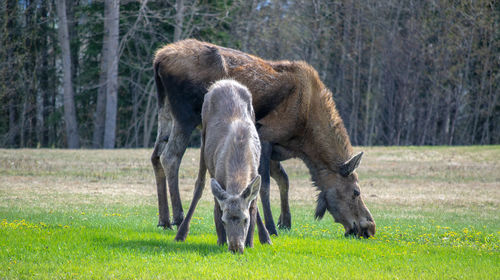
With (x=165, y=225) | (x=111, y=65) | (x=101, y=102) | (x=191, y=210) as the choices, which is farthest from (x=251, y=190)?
(x=101, y=102)

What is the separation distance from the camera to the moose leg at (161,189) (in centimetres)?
1144

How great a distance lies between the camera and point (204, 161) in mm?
10148

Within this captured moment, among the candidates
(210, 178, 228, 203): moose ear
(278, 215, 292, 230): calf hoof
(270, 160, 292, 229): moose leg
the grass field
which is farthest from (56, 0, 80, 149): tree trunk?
(210, 178, 228, 203): moose ear

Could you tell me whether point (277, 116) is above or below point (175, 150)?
above

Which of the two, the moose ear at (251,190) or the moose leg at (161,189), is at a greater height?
the moose ear at (251,190)

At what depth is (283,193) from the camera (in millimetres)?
12656

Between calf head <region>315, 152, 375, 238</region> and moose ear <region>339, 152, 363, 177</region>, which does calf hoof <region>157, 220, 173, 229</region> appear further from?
moose ear <region>339, 152, 363, 177</region>

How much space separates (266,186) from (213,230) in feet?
4.18

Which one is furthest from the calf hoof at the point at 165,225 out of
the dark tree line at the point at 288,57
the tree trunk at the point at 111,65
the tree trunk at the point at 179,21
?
the tree trunk at the point at 179,21

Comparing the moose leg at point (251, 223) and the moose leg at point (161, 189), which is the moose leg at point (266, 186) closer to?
→ the moose leg at point (161, 189)

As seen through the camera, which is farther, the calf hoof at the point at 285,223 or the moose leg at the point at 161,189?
the calf hoof at the point at 285,223

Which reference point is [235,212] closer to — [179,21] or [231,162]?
[231,162]

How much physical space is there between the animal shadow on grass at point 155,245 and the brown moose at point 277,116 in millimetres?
1828

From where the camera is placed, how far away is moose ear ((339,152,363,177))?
1152 cm
